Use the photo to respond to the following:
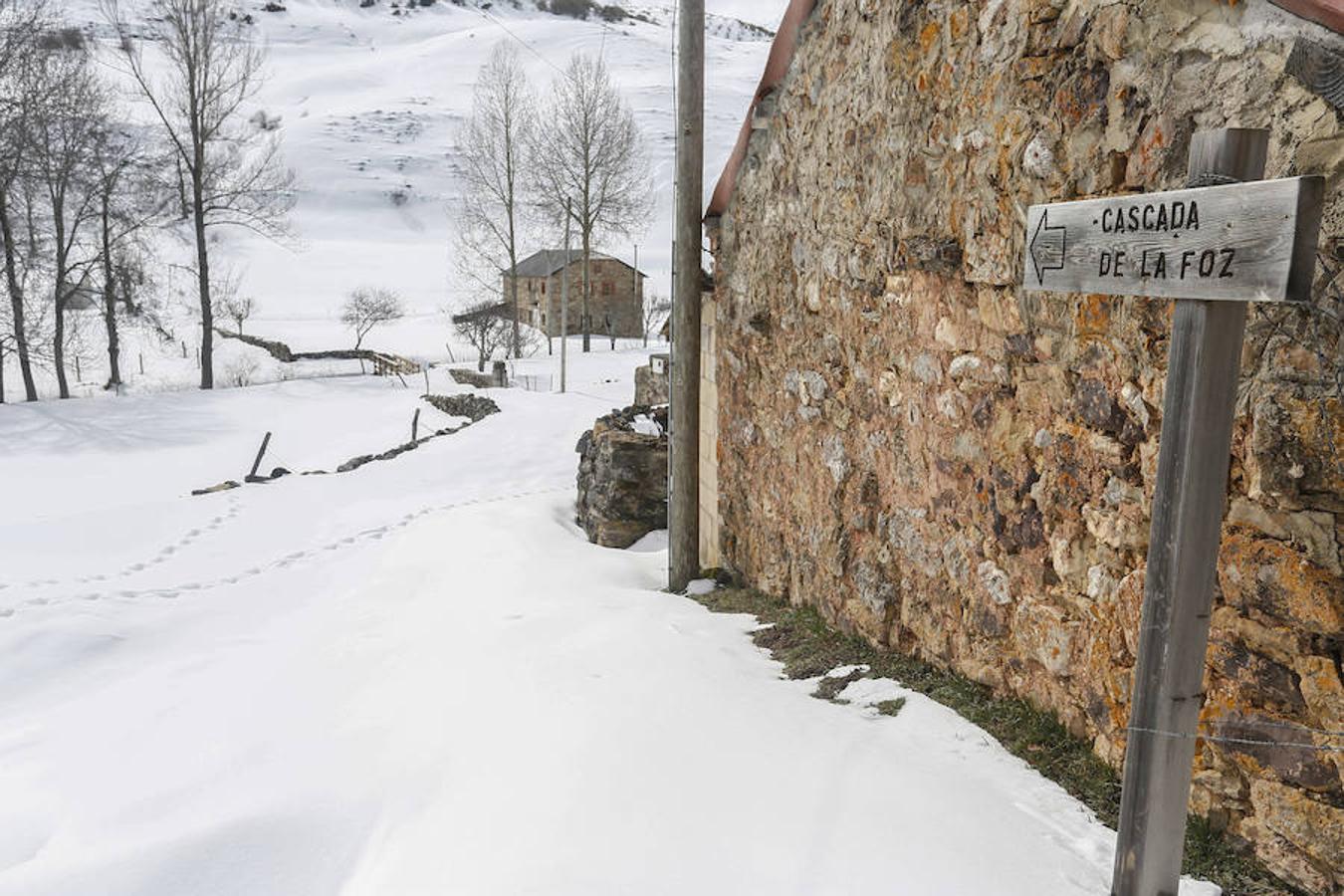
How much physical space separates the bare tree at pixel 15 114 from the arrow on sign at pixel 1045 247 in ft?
79.5

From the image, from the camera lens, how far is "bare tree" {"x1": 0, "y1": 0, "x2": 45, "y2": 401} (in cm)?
2092

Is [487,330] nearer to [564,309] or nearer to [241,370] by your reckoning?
[564,309]

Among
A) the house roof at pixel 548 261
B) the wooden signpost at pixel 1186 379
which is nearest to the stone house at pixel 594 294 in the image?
the house roof at pixel 548 261

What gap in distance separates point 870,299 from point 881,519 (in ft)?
3.57

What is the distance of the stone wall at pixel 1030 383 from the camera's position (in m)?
2.30

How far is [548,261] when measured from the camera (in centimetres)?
4525

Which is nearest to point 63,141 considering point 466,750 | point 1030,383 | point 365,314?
point 365,314

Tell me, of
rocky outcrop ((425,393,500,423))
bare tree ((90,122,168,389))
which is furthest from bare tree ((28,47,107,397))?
rocky outcrop ((425,393,500,423))

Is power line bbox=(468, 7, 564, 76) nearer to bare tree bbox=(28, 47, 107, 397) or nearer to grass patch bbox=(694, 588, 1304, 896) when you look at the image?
bare tree bbox=(28, 47, 107, 397)

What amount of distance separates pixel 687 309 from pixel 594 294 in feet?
127

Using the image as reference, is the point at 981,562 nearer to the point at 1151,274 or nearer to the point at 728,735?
the point at 728,735

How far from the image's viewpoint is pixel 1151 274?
2.07m

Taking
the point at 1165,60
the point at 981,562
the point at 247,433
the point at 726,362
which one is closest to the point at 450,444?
the point at 247,433

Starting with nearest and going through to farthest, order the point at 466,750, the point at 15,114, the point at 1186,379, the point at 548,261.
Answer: the point at 1186,379 → the point at 466,750 → the point at 15,114 → the point at 548,261
